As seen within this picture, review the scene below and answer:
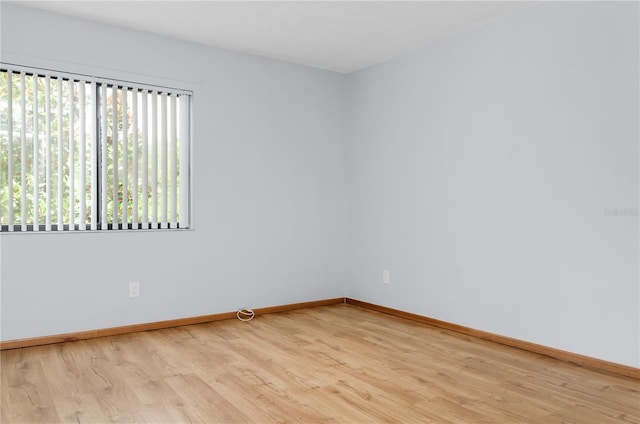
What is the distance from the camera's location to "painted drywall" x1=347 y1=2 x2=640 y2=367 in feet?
9.32

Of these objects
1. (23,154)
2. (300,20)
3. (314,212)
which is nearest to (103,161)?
(23,154)

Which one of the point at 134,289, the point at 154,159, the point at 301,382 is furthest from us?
the point at 154,159

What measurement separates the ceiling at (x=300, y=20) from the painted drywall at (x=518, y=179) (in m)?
0.24

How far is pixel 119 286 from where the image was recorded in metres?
3.63

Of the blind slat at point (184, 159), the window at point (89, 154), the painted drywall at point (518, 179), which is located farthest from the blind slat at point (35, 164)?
the painted drywall at point (518, 179)

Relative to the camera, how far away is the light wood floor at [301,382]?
7.32 ft

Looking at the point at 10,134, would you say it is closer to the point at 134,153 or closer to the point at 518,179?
the point at 134,153

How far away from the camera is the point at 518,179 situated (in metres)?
3.35

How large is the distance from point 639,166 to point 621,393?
4.10 feet

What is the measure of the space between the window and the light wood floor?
0.92 metres

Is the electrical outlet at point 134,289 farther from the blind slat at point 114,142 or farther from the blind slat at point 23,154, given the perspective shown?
the blind slat at point 23,154

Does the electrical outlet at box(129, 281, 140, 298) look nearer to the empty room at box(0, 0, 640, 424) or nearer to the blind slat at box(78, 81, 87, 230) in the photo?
the empty room at box(0, 0, 640, 424)

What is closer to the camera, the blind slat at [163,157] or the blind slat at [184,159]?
the blind slat at [163,157]

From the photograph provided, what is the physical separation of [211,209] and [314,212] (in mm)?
1092
